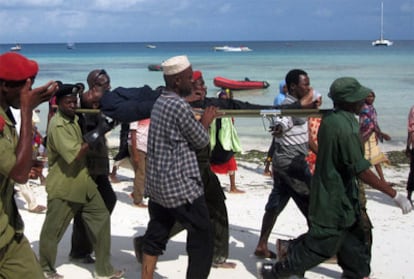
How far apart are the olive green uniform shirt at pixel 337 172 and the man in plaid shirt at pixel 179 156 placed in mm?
811

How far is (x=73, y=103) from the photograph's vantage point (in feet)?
16.0

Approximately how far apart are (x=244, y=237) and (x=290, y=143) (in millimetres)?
1443

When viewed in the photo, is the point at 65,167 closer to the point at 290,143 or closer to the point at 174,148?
the point at 174,148

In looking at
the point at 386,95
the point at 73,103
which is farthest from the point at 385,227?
the point at 386,95

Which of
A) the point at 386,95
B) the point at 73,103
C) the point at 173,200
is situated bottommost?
the point at 386,95

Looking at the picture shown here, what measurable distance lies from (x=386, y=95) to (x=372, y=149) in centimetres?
2045

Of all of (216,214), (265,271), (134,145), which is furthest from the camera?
(134,145)

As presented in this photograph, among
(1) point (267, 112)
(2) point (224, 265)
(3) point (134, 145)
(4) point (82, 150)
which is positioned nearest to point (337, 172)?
(1) point (267, 112)

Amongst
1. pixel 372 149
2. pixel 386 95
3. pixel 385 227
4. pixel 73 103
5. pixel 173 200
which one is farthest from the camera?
pixel 386 95

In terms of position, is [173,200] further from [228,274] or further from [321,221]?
[228,274]

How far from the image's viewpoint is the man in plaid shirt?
13.1 feet

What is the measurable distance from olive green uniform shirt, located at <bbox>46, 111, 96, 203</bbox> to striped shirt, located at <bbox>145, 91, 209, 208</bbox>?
97 cm

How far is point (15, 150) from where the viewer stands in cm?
295

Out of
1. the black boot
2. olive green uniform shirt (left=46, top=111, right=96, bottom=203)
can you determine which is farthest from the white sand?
olive green uniform shirt (left=46, top=111, right=96, bottom=203)
